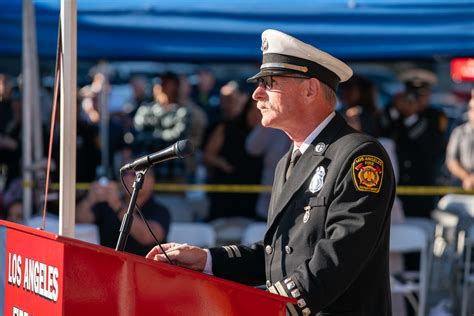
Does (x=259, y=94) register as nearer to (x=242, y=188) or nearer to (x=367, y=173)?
(x=367, y=173)

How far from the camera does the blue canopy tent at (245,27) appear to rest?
8.41m

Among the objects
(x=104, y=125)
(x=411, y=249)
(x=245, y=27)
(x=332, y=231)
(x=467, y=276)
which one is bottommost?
(x=467, y=276)

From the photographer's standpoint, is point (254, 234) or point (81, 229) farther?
point (254, 234)

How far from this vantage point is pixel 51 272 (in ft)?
10.1

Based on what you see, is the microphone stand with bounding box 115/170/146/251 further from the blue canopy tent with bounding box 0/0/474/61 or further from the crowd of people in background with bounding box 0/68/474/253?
the crowd of people in background with bounding box 0/68/474/253

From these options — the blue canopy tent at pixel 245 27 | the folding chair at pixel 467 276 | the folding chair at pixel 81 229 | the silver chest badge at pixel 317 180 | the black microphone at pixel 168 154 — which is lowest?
the folding chair at pixel 467 276

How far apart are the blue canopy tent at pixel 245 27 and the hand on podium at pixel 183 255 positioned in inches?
193

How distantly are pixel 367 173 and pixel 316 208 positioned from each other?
219mm

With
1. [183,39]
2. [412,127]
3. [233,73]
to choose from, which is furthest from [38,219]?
[233,73]

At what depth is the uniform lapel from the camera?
3596 mm

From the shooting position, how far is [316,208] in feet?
11.3

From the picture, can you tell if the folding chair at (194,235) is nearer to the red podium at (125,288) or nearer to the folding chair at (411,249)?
the folding chair at (411,249)

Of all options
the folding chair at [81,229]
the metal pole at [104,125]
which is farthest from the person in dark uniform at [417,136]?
the metal pole at [104,125]

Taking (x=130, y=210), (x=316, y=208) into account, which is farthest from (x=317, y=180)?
(x=130, y=210)
